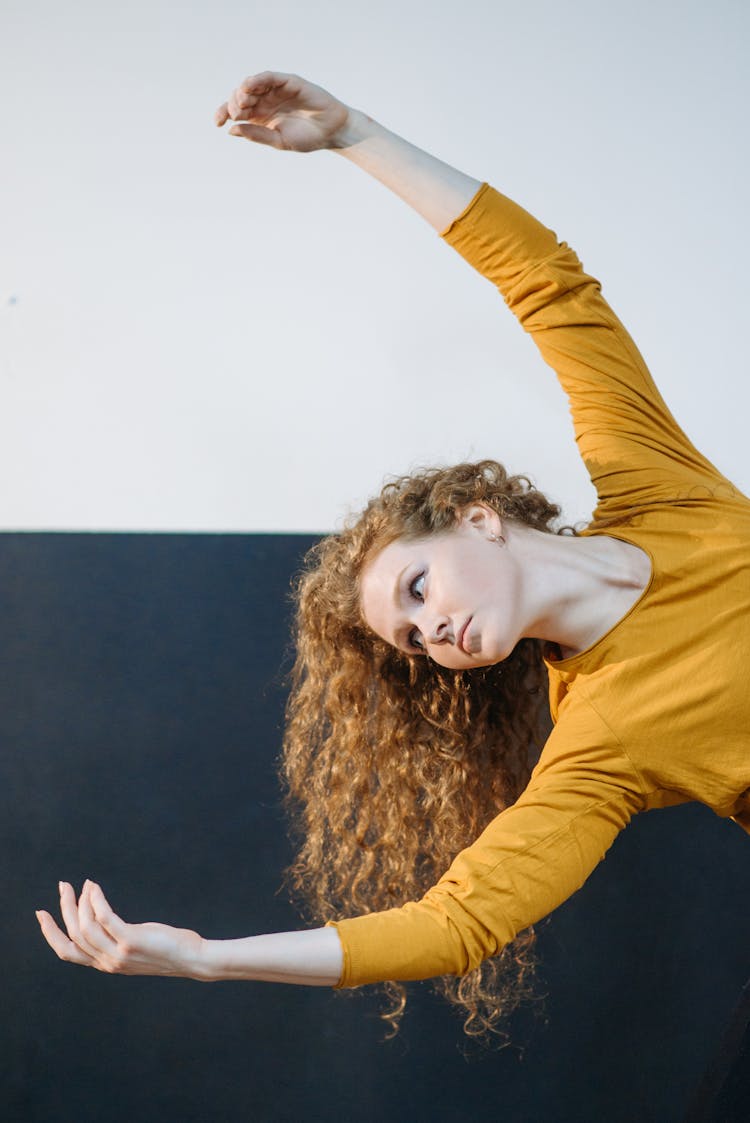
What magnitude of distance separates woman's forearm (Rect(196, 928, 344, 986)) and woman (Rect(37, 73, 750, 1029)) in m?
0.04

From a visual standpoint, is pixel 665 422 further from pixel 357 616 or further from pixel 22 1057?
pixel 22 1057

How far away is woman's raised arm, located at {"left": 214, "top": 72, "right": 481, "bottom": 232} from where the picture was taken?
4.25 feet

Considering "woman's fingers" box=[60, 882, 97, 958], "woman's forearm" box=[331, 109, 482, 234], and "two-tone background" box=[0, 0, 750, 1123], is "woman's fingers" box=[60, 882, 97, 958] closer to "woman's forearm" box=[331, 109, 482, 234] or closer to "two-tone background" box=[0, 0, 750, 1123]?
"two-tone background" box=[0, 0, 750, 1123]

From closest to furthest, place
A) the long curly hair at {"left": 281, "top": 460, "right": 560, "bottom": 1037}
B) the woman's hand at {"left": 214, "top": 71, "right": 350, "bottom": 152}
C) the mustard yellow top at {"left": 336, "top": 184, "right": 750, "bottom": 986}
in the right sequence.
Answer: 1. the mustard yellow top at {"left": 336, "top": 184, "right": 750, "bottom": 986}
2. the woman's hand at {"left": 214, "top": 71, "right": 350, "bottom": 152}
3. the long curly hair at {"left": 281, "top": 460, "right": 560, "bottom": 1037}

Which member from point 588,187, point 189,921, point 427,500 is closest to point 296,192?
point 588,187

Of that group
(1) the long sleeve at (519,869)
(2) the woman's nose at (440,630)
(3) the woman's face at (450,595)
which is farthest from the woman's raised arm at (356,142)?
(1) the long sleeve at (519,869)

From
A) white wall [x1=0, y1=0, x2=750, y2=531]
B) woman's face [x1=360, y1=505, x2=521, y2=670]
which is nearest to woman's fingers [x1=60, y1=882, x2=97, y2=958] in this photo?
woman's face [x1=360, y1=505, x2=521, y2=670]

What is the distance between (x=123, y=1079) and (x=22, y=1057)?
151 millimetres

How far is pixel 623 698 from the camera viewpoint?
48.9 inches

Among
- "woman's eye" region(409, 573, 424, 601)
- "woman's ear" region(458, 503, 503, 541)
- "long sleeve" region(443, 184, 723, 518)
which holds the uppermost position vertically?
"long sleeve" region(443, 184, 723, 518)

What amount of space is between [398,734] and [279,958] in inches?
21.0

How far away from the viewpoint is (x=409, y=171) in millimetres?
1319

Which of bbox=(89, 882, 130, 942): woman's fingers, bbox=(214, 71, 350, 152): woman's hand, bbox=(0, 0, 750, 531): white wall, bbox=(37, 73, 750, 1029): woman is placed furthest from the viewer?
bbox=(0, 0, 750, 531): white wall

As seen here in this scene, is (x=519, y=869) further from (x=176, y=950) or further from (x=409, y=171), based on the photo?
(x=409, y=171)
